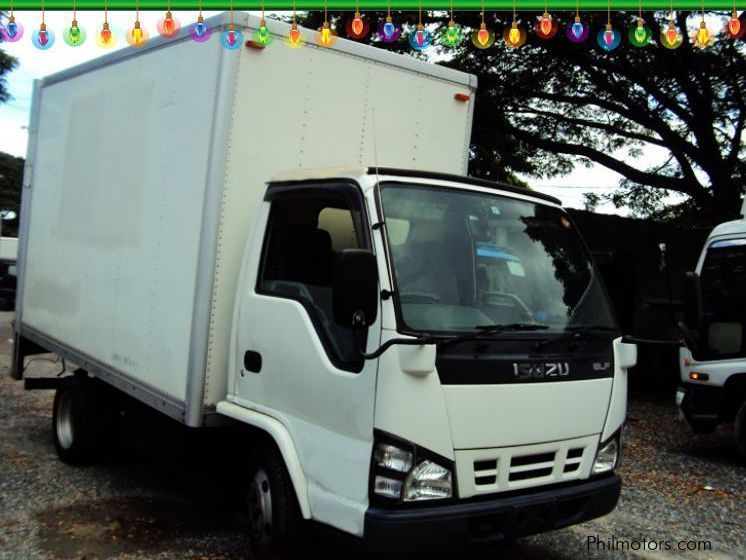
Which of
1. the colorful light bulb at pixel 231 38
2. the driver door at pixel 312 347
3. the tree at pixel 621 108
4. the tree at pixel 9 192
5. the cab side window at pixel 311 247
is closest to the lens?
the driver door at pixel 312 347

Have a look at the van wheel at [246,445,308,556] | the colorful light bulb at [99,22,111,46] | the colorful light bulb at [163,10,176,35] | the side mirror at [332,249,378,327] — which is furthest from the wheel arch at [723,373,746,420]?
the colorful light bulb at [99,22,111,46]

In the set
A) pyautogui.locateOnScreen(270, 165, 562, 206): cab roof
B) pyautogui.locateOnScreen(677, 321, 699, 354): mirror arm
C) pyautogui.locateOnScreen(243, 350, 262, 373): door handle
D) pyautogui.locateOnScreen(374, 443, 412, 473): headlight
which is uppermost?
pyautogui.locateOnScreen(270, 165, 562, 206): cab roof

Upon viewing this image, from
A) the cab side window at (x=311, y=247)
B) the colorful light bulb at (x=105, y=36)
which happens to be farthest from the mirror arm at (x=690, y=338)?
the colorful light bulb at (x=105, y=36)

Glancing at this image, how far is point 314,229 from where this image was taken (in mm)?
4344

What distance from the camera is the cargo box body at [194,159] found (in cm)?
450

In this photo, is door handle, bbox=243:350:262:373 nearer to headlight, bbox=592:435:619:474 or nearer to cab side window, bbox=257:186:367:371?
cab side window, bbox=257:186:367:371

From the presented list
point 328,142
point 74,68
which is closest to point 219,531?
point 328,142

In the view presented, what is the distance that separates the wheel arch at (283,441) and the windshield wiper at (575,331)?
1351mm

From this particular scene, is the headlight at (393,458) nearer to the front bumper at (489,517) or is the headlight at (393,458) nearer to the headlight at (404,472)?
the headlight at (404,472)

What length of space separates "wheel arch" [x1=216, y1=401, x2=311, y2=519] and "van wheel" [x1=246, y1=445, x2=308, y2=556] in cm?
11

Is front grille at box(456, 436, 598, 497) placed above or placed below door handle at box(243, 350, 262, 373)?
below

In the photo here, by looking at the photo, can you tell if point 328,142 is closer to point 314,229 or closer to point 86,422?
point 314,229

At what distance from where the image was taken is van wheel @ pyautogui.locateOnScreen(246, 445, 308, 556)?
4.00 meters

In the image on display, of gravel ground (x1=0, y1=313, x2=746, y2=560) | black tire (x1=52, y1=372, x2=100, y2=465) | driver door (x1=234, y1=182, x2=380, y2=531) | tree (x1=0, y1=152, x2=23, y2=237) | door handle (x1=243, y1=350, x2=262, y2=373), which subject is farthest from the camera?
tree (x1=0, y1=152, x2=23, y2=237)
